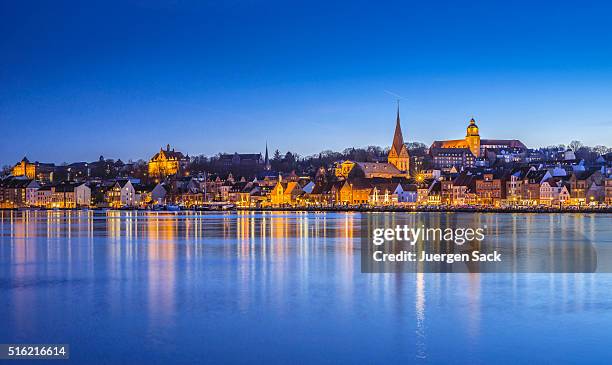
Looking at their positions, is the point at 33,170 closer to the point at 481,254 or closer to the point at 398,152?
the point at 398,152

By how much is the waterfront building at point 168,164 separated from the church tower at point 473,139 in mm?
54639

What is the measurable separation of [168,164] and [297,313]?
139322 mm

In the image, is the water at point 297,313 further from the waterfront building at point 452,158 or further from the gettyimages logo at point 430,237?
the waterfront building at point 452,158

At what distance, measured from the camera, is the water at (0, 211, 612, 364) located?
1090 centimetres

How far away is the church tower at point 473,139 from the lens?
145625 millimetres

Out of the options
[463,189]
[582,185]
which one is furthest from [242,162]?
[582,185]

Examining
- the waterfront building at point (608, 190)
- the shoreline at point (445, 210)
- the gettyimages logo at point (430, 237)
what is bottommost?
the shoreline at point (445, 210)

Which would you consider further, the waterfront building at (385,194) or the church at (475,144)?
the church at (475,144)

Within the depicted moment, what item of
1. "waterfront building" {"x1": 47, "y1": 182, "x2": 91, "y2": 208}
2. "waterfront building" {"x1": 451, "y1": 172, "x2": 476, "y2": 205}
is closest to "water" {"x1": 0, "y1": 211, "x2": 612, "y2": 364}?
"waterfront building" {"x1": 451, "y1": 172, "x2": 476, "y2": 205}

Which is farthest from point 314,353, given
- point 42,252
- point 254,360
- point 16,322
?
point 42,252

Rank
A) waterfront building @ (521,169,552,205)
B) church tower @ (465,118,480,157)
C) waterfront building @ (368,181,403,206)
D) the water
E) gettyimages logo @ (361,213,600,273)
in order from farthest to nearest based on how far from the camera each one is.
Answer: church tower @ (465,118,480,157)
waterfront building @ (368,181,403,206)
waterfront building @ (521,169,552,205)
gettyimages logo @ (361,213,600,273)
the water

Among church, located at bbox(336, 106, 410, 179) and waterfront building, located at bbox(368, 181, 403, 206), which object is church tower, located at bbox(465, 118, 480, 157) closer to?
church, located at bbox(336, 106, 410, 179)

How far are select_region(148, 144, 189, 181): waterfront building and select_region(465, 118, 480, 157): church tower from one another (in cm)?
5464

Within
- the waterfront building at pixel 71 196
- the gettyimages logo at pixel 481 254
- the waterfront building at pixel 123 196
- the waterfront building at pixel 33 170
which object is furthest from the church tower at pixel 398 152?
the gettyimages logo at pixel 481 254
